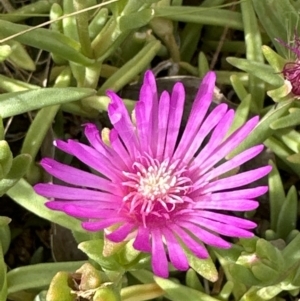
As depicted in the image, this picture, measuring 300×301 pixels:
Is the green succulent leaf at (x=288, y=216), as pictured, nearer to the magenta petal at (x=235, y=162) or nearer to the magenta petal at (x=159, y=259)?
the magenta petal at (x=235, y=162)

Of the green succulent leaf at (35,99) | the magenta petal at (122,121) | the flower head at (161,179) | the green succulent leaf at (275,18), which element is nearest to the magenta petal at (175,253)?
the flower head at (161,179)

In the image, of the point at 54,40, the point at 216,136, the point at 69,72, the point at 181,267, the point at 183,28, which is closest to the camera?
the point at 181,267

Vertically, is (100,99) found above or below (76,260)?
above

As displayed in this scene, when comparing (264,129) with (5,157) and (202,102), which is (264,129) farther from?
(5,157)

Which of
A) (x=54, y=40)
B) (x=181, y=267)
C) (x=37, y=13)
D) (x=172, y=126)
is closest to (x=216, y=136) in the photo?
(x=172, y=126)

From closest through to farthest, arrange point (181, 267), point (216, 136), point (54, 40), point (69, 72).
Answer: point (181, 267) < point (216, 136) < point (54, 40) < point (69, 72)

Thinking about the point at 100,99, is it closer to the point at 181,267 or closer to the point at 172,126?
the point at 172,126

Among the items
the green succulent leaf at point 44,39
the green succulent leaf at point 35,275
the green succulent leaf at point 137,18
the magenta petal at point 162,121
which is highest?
the green succulent leaf at point 137,18

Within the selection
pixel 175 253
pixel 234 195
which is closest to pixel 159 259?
pixel 175 253
